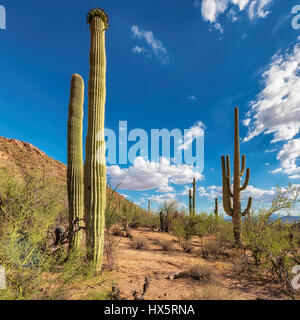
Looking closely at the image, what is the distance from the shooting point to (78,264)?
14.1 ft

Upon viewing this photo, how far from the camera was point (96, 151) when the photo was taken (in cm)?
484

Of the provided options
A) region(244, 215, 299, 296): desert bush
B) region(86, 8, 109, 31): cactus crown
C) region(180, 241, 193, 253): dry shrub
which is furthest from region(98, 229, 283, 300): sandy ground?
region(86, 8, 109, 31): cactus crown

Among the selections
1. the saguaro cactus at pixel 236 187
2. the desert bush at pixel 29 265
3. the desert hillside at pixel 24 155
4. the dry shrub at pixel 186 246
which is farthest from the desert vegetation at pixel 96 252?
the desert hillside at pixel 24 155

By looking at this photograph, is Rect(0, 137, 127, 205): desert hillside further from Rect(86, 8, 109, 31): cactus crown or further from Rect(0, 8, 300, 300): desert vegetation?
Rect(86, 8, 109, 31): cactus crown

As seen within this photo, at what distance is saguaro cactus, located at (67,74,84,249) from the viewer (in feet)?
17.1

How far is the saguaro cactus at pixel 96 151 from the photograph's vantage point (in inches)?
183

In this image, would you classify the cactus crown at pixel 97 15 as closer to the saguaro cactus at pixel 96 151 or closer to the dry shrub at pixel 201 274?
the saguaro cactus at pixel 96 151

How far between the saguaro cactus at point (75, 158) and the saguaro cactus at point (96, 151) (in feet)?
2.18

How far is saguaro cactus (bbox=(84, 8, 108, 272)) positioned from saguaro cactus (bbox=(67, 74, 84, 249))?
0.67 m

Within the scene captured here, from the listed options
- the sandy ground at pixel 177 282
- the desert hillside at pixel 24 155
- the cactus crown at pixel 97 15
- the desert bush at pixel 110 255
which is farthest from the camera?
the desert hillside at pixel 24 155

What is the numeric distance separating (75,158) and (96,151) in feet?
3.92

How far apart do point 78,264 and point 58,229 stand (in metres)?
1.09

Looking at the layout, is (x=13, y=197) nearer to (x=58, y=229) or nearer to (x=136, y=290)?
(x=58, y=229)

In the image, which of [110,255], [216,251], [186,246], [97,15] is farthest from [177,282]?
[97,15]
